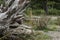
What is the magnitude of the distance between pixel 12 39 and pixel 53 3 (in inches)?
641

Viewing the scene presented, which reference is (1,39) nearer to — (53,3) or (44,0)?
(44,0)

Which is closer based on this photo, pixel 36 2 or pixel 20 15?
pixel 20 15

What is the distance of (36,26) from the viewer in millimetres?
10312

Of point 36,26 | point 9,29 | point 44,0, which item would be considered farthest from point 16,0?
point 44,0

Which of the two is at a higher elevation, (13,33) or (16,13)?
(16,13)

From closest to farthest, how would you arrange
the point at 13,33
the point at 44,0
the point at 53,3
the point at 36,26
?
1. the point at 13,33
2. the point at 36,26
3. the point at 44,0
4. the point at 53,3

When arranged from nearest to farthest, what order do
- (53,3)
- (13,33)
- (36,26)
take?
1. (13,33)
2. (36,26)
3. (53,3)

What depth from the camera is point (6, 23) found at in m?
7.04

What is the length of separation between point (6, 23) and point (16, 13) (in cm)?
39

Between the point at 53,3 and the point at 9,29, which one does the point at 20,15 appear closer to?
the point at 9,29

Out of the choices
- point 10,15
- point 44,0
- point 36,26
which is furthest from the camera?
point 44,0

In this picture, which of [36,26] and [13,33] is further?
[36,26]

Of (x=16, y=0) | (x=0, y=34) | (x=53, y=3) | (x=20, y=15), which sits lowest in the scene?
(x=53, y=3)

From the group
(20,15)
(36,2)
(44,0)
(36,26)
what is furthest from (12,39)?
(36,2)
